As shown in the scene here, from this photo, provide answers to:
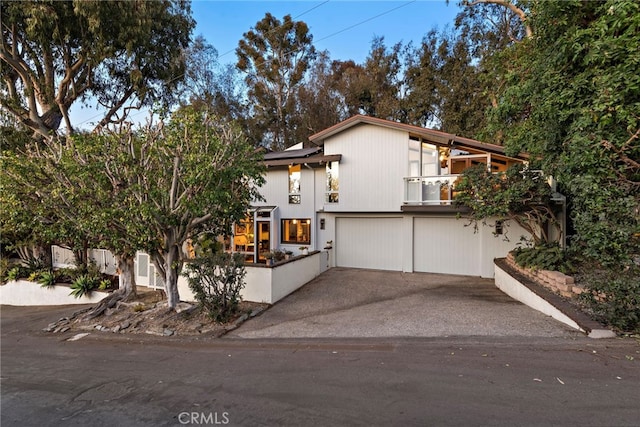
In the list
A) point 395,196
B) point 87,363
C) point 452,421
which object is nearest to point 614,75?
point 452,421

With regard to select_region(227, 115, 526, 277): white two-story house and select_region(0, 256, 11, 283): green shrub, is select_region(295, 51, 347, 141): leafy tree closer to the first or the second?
select_region(227, 115, 526, 277): white two-story house

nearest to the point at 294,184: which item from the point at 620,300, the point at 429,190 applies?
the point at 429,190

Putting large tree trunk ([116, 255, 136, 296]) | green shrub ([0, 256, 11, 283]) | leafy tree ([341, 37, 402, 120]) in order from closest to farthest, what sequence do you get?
1. large tree trunk ([116, 255, 136, 296])
2. green shrub ([0, 256, 11, 283])
3. leafy tree ([341, 37, 402, 120])

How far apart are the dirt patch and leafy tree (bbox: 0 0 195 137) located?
7477 mm

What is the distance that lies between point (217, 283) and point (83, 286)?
764cm

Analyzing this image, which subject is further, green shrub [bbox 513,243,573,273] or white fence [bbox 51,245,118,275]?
white fence [bbox 51,245,118,275]

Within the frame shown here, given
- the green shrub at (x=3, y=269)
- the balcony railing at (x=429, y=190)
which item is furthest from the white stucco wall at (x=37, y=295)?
the balcony railing at (x=429, y=190)

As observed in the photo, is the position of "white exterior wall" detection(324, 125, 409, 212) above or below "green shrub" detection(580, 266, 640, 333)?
above

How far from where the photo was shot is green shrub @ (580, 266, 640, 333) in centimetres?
518

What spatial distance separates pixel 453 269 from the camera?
12.1m

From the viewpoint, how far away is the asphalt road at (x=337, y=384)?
347 centimetres

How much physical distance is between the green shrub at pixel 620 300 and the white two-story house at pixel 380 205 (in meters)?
5.73

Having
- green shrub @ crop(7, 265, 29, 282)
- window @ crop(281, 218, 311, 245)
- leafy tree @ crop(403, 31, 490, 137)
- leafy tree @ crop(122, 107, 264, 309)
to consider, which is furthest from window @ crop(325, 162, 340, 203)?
green shrub @ crop(7, 265, 29, 282)

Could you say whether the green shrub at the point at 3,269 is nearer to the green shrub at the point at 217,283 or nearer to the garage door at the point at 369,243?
the green shrub at the point at 217,283
